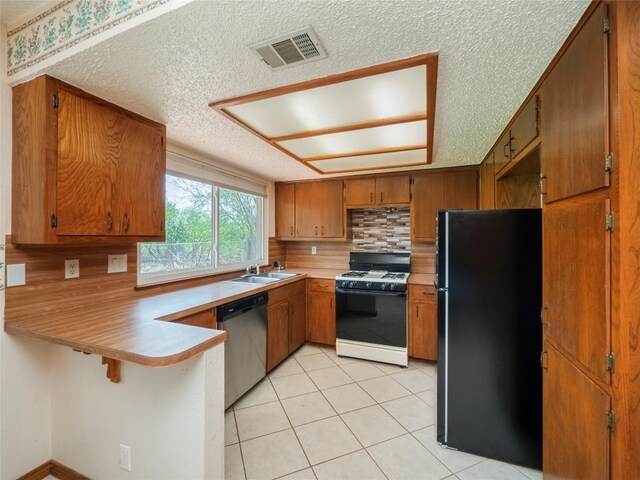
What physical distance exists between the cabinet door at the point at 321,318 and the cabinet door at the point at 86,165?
230 centimetres

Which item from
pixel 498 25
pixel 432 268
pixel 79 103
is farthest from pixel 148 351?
pixel 432 268

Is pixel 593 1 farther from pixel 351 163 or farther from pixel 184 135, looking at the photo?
pixel 184 135

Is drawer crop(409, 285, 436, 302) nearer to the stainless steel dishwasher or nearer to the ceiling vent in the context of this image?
the stainless steel dishwasher

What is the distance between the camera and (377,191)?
3.56 m

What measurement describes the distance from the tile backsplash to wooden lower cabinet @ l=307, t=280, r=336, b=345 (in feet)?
2.64

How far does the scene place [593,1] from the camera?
98cm

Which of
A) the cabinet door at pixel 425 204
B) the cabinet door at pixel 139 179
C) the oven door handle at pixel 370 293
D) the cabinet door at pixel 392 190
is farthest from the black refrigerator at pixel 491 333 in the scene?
the cabinet door at pixel 139 179

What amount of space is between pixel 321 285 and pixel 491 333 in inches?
79.4

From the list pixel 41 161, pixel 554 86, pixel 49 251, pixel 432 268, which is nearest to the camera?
pixel 554 86

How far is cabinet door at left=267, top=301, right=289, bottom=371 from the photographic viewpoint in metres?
2.74

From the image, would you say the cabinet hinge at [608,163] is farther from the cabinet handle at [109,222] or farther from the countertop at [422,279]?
the cabinet handle at [109,222]

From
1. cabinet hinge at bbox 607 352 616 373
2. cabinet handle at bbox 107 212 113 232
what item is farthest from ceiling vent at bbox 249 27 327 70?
cabinet hinge at bbox 607 352 616 373

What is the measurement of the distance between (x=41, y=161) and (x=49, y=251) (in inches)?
Result: 21.5

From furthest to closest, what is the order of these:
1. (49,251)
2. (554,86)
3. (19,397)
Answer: (49,251) → (19,397) → (554,86)
